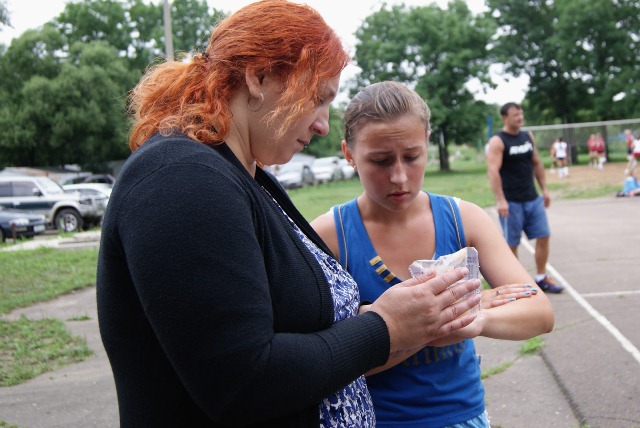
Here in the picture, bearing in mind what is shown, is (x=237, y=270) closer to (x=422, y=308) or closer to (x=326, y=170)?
(x=422, y=308)

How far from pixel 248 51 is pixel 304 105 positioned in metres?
0.18

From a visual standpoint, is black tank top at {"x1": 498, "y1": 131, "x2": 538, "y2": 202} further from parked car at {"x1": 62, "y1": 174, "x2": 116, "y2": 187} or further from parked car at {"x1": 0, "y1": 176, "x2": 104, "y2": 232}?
parked car at {"x1": 62, "y1": 174, "x2": 116, "y2": 187}

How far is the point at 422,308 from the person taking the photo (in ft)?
4.91

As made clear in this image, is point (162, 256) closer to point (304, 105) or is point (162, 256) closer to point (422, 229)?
point (304, 105)

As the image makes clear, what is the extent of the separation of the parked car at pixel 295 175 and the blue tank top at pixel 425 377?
34413 mm

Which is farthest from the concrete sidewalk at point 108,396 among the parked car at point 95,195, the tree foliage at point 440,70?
the tree foliage at point 440,70

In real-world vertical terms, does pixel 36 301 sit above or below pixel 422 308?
below

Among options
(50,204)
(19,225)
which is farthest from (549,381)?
(50,204)

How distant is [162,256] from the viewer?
1189mm

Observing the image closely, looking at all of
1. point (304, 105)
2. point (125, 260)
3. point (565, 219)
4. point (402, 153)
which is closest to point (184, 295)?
point (125, 260)

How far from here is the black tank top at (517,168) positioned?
7.56 metres

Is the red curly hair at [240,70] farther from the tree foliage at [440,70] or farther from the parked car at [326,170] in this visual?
the tree foliage at [440,70]

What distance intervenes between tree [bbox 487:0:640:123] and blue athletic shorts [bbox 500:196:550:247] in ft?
123

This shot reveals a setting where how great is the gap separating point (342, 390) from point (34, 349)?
5.46 meters
